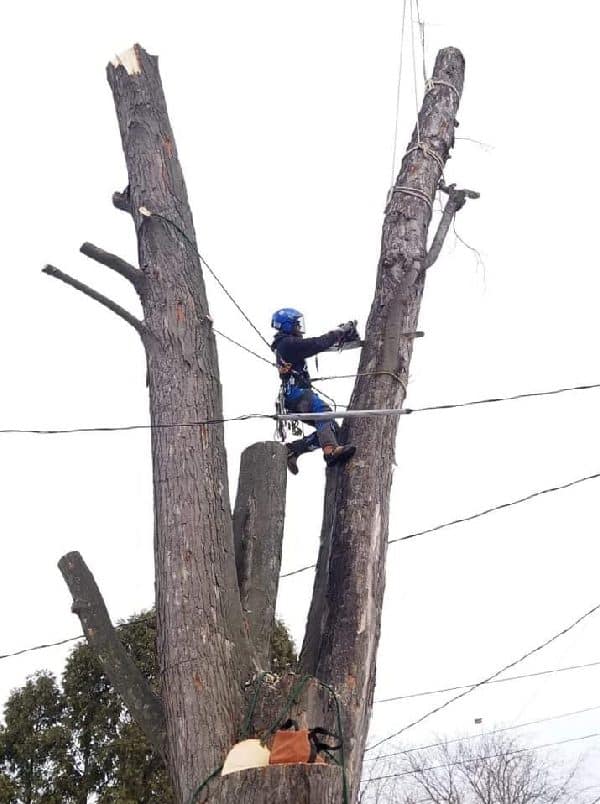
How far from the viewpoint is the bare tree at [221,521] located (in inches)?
130

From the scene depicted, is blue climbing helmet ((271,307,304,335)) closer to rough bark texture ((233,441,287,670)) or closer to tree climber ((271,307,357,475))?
tree climber ((271,307,357,475))

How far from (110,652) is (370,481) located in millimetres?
1384

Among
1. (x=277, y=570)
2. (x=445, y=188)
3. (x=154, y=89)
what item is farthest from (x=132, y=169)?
(x=277, y=570)

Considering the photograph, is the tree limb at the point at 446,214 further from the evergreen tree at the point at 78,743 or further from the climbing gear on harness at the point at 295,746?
the evergreen tree at the point at 78,743

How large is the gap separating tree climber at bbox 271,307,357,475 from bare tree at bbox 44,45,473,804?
0.36 m

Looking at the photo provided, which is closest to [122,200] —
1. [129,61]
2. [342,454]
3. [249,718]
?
[129,61]

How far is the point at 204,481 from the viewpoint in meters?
3.92

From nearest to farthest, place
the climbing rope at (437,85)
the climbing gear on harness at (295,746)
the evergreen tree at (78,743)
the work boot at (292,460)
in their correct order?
1. the climbing gear on harness at (295,746)
2. the work boot at (292,460)
3. the climbing rope at (437,85)
4. the evergreen tree at (78,743)

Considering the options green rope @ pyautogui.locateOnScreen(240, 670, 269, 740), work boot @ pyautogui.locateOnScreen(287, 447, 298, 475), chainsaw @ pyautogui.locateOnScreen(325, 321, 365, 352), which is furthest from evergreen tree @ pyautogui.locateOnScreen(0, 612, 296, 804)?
green rope @ pyautogui.locateOnScreen(240, 670, 269, 740)

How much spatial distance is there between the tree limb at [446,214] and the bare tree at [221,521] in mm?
24

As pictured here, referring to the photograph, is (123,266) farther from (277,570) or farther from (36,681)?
(36,681)

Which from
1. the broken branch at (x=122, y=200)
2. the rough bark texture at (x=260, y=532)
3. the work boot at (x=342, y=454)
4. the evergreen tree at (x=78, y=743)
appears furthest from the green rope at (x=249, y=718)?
the evergreen tree at (x=78, y=743)

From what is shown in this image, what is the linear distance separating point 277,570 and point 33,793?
5.79 metres

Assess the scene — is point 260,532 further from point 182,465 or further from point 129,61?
point 129,61
